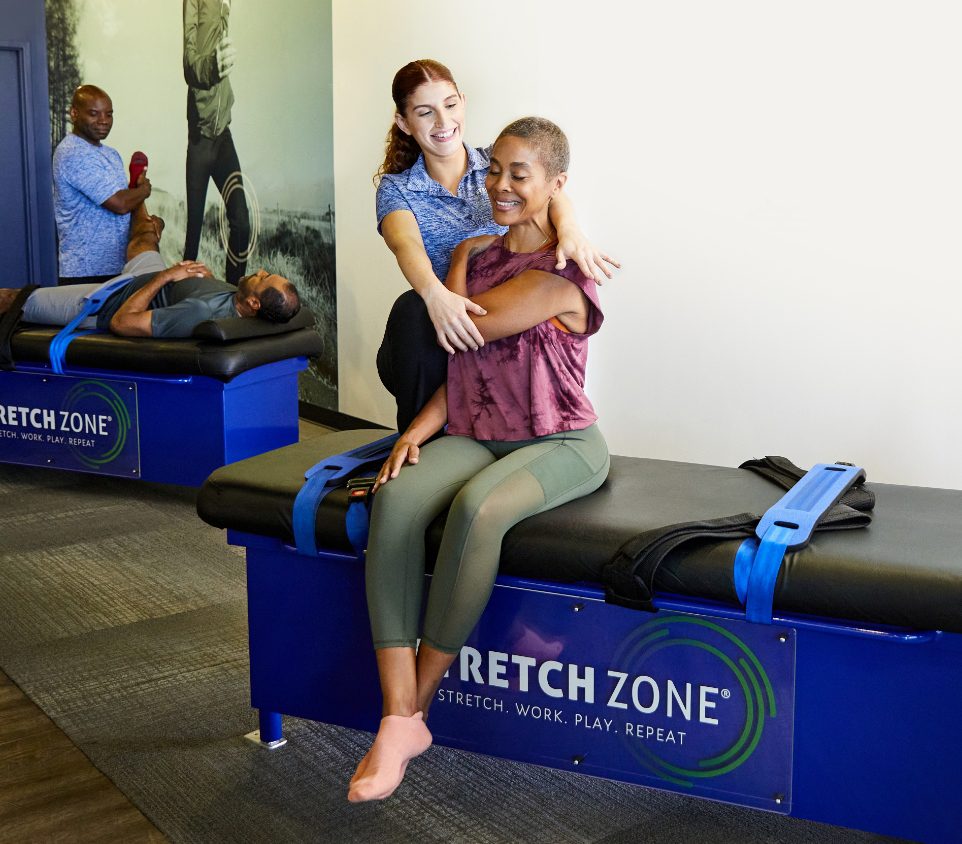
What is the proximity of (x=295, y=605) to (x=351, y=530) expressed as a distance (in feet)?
0.80

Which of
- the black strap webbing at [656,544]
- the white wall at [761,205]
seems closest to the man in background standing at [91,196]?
the white wall at [761,205]

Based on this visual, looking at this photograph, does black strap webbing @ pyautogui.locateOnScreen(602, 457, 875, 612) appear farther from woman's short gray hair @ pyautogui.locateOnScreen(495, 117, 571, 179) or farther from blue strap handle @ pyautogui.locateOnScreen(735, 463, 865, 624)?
woman's short gray hair @ pyautogui.locateOnScreen(495, 117, 571, 179)

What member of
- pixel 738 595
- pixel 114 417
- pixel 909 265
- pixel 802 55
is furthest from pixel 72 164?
pixel 738 595

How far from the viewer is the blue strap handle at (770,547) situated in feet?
6.00

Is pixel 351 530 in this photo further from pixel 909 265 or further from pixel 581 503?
pixel 909 265

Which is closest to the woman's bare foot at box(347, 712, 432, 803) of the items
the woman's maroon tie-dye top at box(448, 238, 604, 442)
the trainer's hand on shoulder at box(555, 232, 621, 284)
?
the woman's maroon tie-dye top at box(448, 238, 604, 442)

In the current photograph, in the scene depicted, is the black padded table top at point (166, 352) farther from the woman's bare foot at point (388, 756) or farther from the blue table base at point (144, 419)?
the woman's bare foot at point (388, 756)

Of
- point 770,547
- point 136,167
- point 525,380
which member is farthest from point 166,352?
point 770,547

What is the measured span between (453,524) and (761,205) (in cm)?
200

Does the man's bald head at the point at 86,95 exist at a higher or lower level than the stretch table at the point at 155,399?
higher

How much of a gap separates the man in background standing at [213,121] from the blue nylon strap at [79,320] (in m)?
1.64

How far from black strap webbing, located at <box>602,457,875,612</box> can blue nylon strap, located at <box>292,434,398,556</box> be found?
1.59 feet

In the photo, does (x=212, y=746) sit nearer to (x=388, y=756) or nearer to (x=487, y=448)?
(x=388, y=756)

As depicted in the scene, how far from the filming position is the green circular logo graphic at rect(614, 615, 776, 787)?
1.90 meters
